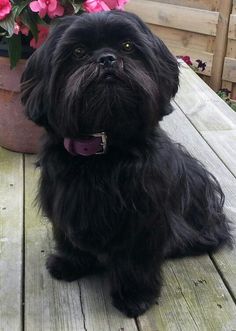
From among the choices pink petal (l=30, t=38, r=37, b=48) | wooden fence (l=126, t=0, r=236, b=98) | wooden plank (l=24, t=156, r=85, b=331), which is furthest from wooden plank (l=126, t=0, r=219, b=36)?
wooden plank (l=24, t=156, r=85, b=331)

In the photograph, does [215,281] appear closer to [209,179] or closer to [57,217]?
[209,179]

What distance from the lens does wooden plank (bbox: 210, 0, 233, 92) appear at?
4664 mm

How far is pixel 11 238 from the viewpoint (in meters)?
1.99

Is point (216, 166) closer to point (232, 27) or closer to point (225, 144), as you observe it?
point (225, 144)

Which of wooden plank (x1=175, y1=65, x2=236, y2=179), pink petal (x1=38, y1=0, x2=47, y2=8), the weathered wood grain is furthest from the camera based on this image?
wooden plank (x1=175, y1=65, x2=236, y2=179)

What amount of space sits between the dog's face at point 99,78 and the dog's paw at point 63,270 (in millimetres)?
505

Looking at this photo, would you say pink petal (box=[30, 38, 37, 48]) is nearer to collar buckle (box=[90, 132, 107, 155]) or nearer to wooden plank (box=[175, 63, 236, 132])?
wooden plank (box=[175, 63, 236, 132])

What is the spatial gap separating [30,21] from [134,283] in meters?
1.19

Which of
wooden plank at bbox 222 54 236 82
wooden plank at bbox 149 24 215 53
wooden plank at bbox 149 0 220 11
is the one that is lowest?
wooden plank at bbox 222 54 236 82

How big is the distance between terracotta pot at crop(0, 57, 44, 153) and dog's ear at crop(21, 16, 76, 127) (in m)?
0.91

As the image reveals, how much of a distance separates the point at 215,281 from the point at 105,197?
1.70ft

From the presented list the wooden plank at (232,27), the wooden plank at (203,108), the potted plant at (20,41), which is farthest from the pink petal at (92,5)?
the wooden plank at (232,27)

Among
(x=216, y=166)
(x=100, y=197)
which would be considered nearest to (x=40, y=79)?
(x=100, y=197)

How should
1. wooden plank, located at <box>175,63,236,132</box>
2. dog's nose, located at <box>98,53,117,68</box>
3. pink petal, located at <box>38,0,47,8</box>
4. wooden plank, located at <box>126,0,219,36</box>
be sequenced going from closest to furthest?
1. dog's nose, located at <box>98,53,117,68</box>
2. pink petal, located at <box>38,0,47,8</box>
3. wooden plank, located at <box>175,63,236,132</box>
4. wooden plank, located at <box>126,0,219,36</box>
